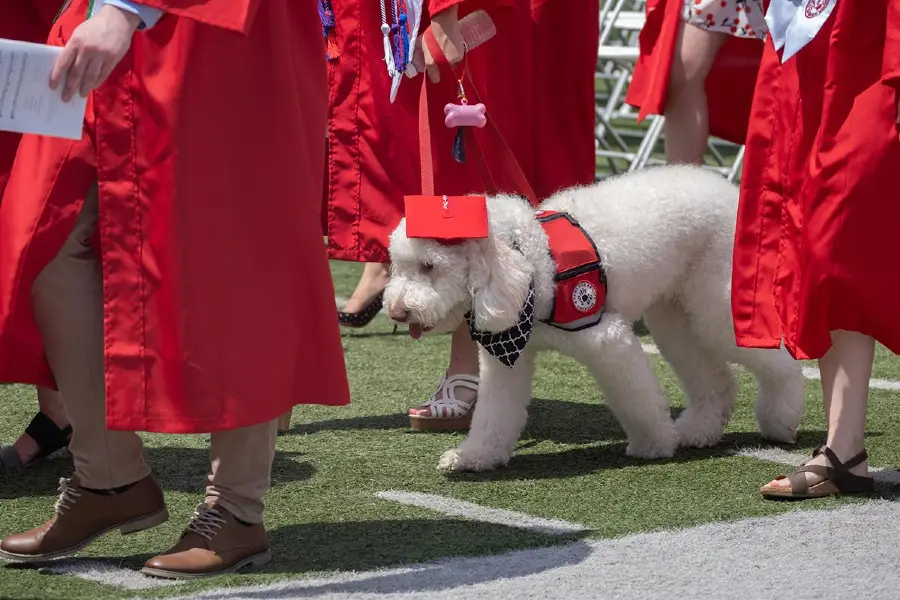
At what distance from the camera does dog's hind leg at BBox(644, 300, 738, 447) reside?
4.04m

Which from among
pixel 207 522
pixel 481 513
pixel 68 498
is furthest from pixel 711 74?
pixel 68 498

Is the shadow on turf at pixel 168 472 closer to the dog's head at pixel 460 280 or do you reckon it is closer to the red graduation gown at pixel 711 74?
the dog's head at pixel 460 280

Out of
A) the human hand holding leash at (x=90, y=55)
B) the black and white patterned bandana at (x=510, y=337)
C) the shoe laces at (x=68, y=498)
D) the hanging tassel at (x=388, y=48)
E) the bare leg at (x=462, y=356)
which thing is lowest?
the bare leg at (x=462, y=356)

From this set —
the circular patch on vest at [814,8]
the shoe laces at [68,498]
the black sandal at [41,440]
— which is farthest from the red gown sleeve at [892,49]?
the black sandal at [41,440]

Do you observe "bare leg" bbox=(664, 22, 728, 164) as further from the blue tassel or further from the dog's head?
the dog's head

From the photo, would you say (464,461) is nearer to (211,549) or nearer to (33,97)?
(211,549)

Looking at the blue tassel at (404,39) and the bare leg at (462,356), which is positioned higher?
the blue tassel at (404,39)

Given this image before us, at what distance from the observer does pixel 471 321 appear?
3646mm

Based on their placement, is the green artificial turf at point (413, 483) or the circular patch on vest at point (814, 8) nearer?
the green artificial turf at point (413, 483)

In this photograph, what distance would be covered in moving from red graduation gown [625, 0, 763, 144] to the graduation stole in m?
1.17

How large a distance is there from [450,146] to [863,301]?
54.8 inches

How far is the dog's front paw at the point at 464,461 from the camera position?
3.74m

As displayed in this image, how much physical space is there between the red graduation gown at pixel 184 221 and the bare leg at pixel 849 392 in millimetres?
1455

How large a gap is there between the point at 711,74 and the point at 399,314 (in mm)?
2112
